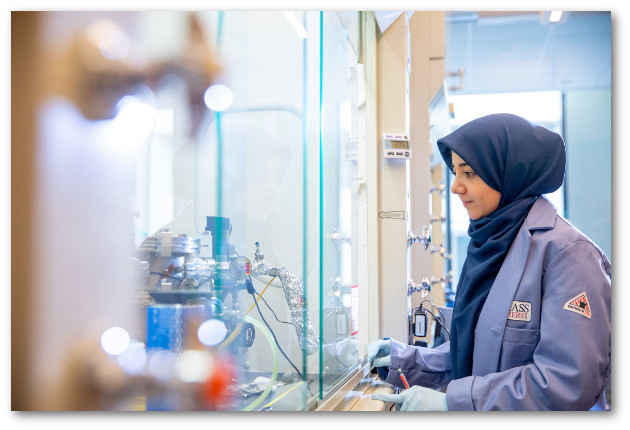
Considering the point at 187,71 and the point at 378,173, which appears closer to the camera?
the point at 187,71

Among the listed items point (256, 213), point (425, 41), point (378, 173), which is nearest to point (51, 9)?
point (256, 213)

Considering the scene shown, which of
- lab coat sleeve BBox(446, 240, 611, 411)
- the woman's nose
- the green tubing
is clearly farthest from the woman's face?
the green tubing

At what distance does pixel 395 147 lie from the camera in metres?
1.79

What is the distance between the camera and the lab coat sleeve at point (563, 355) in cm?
103

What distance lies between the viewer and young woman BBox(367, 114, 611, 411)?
105 centimetres

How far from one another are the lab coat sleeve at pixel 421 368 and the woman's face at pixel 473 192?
1.35 feet

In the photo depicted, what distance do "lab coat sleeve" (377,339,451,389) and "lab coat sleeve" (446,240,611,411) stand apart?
351 mm

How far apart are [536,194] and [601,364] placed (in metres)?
0.39

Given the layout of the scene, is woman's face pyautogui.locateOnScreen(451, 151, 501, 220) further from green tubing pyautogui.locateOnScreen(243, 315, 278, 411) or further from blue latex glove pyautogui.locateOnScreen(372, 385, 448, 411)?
green tubing pyautogui.locateOnScreen(243, 315, 278, 411)

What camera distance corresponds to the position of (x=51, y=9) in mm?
1130

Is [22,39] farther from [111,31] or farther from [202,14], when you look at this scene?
[202,14]

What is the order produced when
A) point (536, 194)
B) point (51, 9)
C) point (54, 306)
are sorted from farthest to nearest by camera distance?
1. point (536, 194)
2. point (51, 9)
3. point (54, 306)

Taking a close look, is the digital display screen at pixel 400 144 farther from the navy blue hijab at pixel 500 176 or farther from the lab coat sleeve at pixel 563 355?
Result: the lab coat sleeve at pixel 563 355

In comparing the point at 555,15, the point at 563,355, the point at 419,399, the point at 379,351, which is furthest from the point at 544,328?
the point at 555,15
